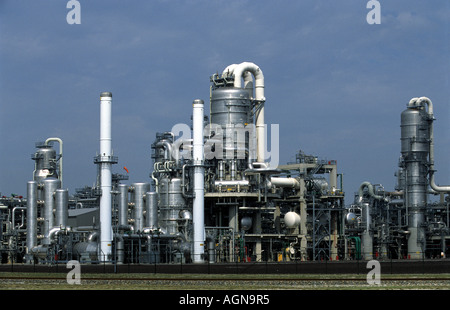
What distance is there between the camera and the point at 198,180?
88.4 meters

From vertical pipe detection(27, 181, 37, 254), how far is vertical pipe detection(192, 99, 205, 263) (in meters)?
17.2

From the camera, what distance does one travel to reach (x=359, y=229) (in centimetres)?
10594

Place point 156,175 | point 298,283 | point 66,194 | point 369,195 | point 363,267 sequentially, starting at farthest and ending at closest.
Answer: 1. point 369,195
2. point 156,175
3. point 66,194
4. point 363,267
5. point 298,283

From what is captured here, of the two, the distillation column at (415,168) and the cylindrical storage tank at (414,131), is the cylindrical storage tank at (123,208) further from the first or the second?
the cylindrical storage tank at (414,131)

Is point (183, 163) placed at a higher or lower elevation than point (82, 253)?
higher

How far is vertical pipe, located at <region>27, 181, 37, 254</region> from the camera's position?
89375mm

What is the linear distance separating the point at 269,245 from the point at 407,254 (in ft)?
62.5

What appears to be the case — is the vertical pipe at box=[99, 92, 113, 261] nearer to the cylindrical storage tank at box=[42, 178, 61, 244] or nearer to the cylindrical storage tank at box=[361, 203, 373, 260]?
the cylindrical storage tank at box=[42, 178, 61, 244]

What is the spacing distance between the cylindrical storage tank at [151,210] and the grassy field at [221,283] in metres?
31.4

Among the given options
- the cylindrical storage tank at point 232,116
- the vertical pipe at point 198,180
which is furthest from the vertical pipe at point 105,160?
the cylindrical storage tank at point 232,116

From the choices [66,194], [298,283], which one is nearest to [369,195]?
[66,194]

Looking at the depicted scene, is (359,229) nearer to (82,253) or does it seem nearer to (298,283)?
(82,253)

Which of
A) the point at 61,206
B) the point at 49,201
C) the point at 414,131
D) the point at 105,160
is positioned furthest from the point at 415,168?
the point at 49,201

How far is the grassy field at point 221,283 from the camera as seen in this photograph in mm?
46500
